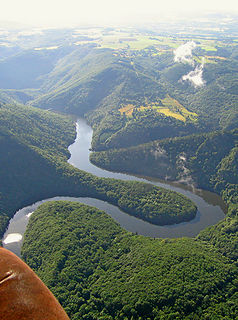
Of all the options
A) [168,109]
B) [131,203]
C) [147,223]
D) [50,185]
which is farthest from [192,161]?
[50,185]

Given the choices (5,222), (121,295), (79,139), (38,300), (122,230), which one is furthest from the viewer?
(79,139)

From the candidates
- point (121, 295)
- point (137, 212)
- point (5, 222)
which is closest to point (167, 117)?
point (137, 212)

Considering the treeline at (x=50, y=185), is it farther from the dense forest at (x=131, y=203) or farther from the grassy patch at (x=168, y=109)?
the grassy patch at (x=168, y=109)

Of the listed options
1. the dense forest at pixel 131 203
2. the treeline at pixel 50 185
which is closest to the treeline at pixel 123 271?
the dense forest at pixel 131 203

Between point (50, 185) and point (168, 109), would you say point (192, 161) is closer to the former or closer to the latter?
point (168, 109)

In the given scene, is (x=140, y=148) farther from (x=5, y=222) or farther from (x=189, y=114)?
(x=5, y=222)

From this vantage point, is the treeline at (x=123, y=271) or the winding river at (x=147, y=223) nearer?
the treeline at (x=123, y=271)
